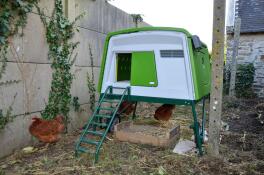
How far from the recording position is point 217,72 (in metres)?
4.00

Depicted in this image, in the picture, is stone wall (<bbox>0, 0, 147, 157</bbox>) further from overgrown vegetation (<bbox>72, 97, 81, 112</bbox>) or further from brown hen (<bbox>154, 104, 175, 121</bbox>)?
brown hen (<bbox>154, 104, 175, 121</bbox>)

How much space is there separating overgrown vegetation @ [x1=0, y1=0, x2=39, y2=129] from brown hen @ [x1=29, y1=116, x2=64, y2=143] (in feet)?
1.18

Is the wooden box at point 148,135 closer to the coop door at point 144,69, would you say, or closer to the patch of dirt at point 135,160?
the patch of dirt at point 135,160

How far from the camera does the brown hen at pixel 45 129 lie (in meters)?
4.20

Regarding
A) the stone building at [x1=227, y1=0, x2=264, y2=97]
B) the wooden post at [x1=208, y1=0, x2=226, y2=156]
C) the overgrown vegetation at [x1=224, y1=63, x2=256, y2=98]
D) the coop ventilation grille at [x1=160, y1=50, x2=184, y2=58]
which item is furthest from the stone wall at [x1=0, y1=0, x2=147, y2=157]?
the stone building at [x1=227, y1=0, x2=264, y2=97]

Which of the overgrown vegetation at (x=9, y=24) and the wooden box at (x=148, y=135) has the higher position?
the overgrown vegetation at (x=9, y=24)

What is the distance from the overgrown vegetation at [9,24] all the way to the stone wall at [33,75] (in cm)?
8

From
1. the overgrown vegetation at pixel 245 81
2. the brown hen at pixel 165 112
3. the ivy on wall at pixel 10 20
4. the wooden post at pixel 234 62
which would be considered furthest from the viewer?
the overgrown vegetation at pixel 245 81

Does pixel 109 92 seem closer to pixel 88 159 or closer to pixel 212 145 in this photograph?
pixel 88 159

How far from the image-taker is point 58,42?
4.96 metres

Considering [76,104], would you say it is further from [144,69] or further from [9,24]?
[9,24]

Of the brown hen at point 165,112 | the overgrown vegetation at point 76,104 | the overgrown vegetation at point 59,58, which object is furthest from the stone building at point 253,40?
the overgrown vegetation at point 59,58

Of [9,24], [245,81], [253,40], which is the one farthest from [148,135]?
[253,40]

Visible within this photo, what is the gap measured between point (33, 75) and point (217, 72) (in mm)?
2904
